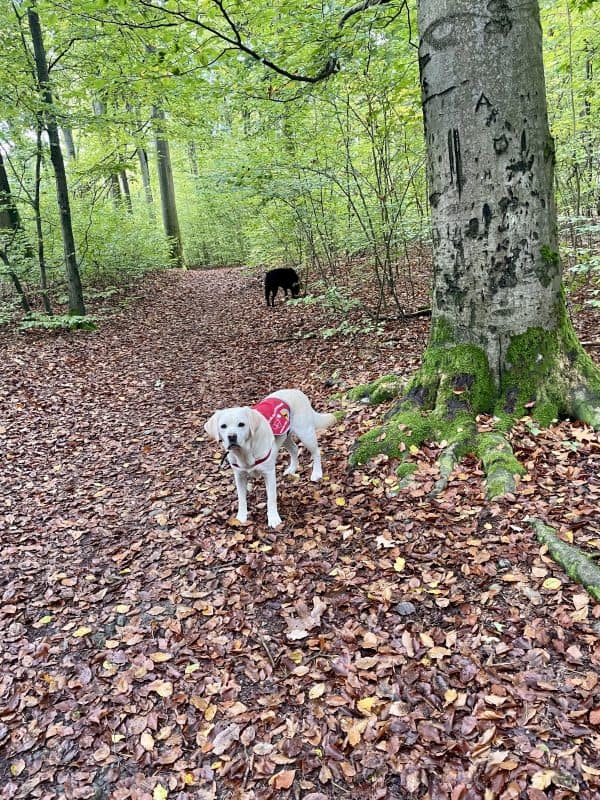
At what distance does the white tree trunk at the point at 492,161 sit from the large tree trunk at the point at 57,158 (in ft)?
29.5

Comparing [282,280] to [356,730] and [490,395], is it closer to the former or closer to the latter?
[490,395]

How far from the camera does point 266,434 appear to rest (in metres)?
3.89

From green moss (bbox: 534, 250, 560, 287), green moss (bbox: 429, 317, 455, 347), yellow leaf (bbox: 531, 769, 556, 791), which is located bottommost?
yellow leaf (bbox: 531, 769, 556, 791)

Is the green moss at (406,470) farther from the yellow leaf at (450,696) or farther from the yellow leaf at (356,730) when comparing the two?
the yellow leaf at (356,730)

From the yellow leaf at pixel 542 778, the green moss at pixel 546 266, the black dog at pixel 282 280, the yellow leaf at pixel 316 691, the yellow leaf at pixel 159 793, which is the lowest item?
the yellow leaf at pixel 159 793

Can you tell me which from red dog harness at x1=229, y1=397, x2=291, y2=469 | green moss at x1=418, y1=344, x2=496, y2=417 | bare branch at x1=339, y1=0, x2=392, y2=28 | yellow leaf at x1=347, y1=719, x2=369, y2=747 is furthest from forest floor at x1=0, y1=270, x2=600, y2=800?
bare branch at x1=339, y1=0, x2=392, y2=28

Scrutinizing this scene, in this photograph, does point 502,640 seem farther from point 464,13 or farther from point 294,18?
point 294,18

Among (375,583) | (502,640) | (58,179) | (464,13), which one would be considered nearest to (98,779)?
(375,583)

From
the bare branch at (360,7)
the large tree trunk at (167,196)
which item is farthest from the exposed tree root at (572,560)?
the large tree trunk at (167,196)

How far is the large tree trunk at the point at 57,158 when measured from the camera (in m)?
10.1

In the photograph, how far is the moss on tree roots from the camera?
13.6 feet

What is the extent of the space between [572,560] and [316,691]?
5.63 feet

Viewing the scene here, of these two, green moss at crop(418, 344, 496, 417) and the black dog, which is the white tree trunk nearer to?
green moss at crop(418, 344, 496, 417)

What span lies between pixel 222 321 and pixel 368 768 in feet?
39.1
